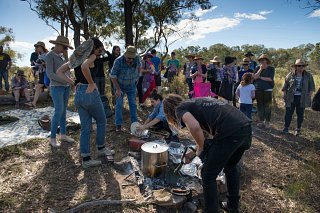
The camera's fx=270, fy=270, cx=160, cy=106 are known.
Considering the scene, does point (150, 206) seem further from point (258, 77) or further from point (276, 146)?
point (258, 77)

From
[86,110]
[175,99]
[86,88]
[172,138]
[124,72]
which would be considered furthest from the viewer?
[124,72]

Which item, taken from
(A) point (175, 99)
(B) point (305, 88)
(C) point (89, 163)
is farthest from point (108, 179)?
(B) point (305, 88)

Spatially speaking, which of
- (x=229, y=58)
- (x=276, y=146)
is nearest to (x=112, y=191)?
(x=276, y=146)

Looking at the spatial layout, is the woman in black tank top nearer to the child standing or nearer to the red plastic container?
the red plastic container

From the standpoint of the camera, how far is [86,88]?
362cm

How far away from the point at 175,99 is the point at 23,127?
13.9 feet

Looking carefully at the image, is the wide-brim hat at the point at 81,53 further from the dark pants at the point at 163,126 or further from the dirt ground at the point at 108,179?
the dark pants at the point at 163,126

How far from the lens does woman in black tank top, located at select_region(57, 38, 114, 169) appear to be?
351cm

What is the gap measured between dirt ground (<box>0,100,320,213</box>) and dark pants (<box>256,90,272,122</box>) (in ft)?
4.18

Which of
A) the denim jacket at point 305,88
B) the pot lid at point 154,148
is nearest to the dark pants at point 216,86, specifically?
the denim jacket at point 305,88

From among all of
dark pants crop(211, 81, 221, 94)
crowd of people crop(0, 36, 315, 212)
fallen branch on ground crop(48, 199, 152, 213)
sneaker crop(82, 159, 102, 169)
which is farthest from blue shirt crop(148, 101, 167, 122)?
dark pants crop(211, 81, 221, 94)

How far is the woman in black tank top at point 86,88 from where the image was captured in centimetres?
351

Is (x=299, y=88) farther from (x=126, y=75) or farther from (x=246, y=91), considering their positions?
(x=126, y=75)

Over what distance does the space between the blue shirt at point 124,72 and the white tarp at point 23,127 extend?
4.89 feet
